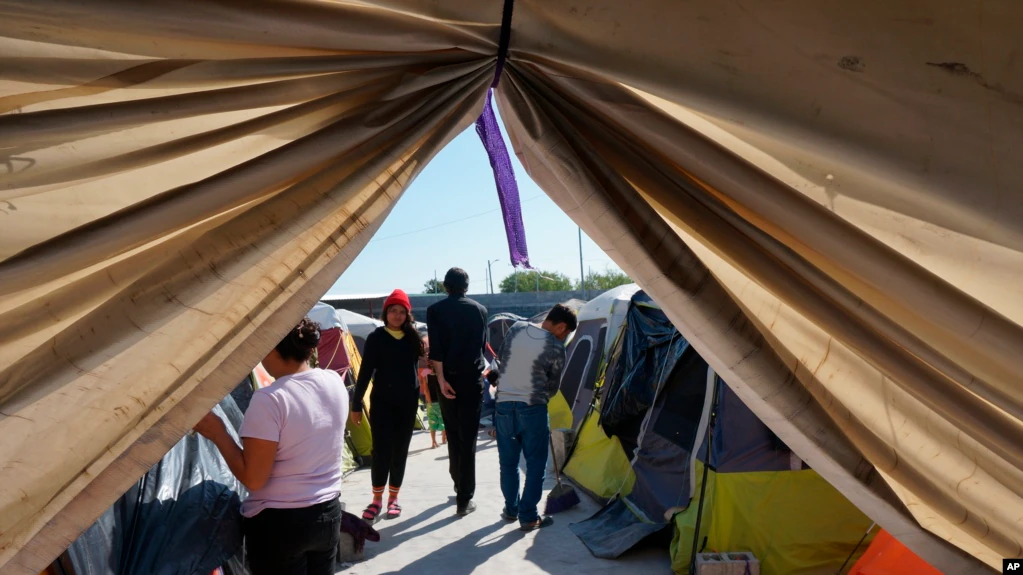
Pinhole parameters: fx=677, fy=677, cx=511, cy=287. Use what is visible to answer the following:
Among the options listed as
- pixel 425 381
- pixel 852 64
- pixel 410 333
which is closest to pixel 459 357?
pixel 410 333

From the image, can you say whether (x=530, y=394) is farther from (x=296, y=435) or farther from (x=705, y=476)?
(x=296, y=435)

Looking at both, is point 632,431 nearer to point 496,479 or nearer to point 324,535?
point 496,479

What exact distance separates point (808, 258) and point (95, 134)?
1.43 metres

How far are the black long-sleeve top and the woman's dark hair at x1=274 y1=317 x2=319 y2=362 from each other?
246 cm

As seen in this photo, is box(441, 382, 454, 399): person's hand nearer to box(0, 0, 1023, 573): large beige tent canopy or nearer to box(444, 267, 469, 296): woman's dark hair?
box(444, 267, 469, 296): woman's dark hair

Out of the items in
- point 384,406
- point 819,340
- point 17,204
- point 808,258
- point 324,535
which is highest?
point 17,204

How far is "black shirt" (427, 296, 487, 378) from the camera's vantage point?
5.32m

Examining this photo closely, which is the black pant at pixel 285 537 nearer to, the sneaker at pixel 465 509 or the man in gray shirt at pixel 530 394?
the man in gray shirt at pixel 530 394

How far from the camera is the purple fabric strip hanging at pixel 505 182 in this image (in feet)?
6.49

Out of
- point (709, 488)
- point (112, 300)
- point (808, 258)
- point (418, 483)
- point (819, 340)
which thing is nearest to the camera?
point (112, 300)

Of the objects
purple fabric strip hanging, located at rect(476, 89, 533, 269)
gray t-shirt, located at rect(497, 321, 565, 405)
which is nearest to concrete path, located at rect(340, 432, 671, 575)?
gray t-shirt, located at rect(497, 321, 565, 405)

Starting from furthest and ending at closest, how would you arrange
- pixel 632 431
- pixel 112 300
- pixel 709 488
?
pixel 632 431, pixel 709 488, pixel 112 300

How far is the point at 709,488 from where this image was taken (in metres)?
4.62

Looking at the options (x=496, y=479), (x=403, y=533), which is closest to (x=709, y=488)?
(x=403, y=533)
